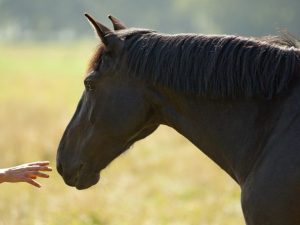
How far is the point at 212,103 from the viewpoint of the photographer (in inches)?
137

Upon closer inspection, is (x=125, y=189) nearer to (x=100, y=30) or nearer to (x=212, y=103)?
(x=100, y=30)

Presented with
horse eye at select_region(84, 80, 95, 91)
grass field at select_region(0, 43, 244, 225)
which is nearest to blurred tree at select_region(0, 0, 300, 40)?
grass field at select_region(0, 43, 244, 225)

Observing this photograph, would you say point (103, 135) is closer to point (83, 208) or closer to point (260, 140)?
point (260, 140)

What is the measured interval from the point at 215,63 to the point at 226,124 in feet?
1.13

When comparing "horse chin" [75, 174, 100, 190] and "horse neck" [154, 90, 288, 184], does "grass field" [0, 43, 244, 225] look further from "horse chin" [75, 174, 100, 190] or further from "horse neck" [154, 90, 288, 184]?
"horse neck" [154, 90, 288, 184]

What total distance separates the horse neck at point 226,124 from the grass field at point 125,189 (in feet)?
2.42

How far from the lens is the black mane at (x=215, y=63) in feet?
10.9

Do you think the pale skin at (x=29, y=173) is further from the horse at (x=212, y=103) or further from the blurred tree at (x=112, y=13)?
the blurred tree at (x=112, y=13)

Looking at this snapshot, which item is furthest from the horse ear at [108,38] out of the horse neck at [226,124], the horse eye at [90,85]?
the horse neck at [226,124]

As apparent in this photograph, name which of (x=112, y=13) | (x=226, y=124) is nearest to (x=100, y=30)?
(x=226, y=124)

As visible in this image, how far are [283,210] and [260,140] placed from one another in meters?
0.40

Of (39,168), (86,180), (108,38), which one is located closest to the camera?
(108,38)

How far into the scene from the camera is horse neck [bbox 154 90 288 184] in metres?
3.36

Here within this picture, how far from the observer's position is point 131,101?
12.1 ft
